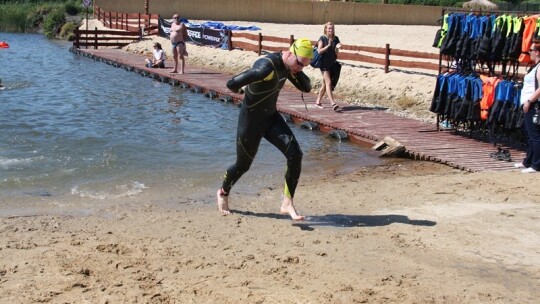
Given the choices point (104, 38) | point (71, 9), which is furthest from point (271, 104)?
point (71, 9)

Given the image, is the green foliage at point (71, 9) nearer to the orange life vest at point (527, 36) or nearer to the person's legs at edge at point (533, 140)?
the orange life vest at point (527, 36)

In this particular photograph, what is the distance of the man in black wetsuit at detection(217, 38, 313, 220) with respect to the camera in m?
6.95

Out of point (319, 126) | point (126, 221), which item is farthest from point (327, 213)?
point (319, 126)

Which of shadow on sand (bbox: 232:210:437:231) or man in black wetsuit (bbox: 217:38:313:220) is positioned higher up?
man in black wetsuit (bbox: 217:38:313:220)

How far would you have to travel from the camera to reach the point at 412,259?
616 cm

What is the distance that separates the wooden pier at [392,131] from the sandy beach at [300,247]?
1.31 meters

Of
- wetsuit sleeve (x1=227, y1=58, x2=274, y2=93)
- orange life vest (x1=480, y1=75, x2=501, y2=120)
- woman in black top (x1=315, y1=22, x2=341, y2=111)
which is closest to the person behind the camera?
wetsuit sleeve (x1=227, y1=58, x2=274, y2=93)

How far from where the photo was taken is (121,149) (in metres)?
12.2

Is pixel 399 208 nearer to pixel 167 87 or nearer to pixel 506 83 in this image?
pixel 506 83

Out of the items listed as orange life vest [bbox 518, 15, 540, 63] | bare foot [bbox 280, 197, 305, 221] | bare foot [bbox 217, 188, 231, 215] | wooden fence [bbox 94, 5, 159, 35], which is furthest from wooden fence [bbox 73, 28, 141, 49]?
Answer: bare foot [bbox 280, 197, 305, 221]

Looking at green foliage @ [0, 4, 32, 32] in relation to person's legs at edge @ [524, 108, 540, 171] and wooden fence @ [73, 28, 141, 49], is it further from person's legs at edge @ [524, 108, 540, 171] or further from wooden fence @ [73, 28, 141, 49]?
person's legs at edge @ [524, 108, 540, 171]

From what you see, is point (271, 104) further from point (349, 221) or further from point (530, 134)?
point (530, 134)

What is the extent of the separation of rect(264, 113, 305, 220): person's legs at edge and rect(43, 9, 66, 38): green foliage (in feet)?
145

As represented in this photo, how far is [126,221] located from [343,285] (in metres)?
2.95
